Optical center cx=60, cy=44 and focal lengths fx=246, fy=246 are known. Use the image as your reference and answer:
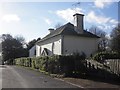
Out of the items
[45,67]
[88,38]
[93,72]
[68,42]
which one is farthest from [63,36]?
[93,72]

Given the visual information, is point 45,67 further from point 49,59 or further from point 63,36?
point 63,36

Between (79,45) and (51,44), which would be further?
(51,44)

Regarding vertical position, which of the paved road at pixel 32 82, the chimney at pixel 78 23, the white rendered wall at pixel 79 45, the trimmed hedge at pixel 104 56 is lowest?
the paved road at pixel 32 82

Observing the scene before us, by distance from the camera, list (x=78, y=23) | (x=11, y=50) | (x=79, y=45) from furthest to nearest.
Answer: (x=11, y=50) < (x=78, y=23) < (x=79, y=45)

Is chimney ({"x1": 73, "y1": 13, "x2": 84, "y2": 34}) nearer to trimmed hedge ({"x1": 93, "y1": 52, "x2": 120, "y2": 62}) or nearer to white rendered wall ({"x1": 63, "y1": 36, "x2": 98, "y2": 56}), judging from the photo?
white rendered wall ({"x1": 63, "y1": 36, "x2": 98, "y2": 56})

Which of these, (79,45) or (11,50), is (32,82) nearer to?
(79,45)

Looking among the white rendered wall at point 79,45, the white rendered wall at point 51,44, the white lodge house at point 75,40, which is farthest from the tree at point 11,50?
the white rendered wall at point 79,45

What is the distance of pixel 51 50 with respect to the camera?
4456 cm

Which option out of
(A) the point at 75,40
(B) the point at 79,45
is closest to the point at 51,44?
(A) the point at 75,40

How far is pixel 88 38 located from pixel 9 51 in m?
57.9

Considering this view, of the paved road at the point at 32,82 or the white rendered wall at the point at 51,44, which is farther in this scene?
the white rendered wall at the point at 51,44

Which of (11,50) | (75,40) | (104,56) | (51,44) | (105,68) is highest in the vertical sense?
(11,50)

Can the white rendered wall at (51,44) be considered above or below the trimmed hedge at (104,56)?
above

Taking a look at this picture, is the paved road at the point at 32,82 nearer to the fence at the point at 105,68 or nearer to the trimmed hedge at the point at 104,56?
the fence at the point at 105,68
